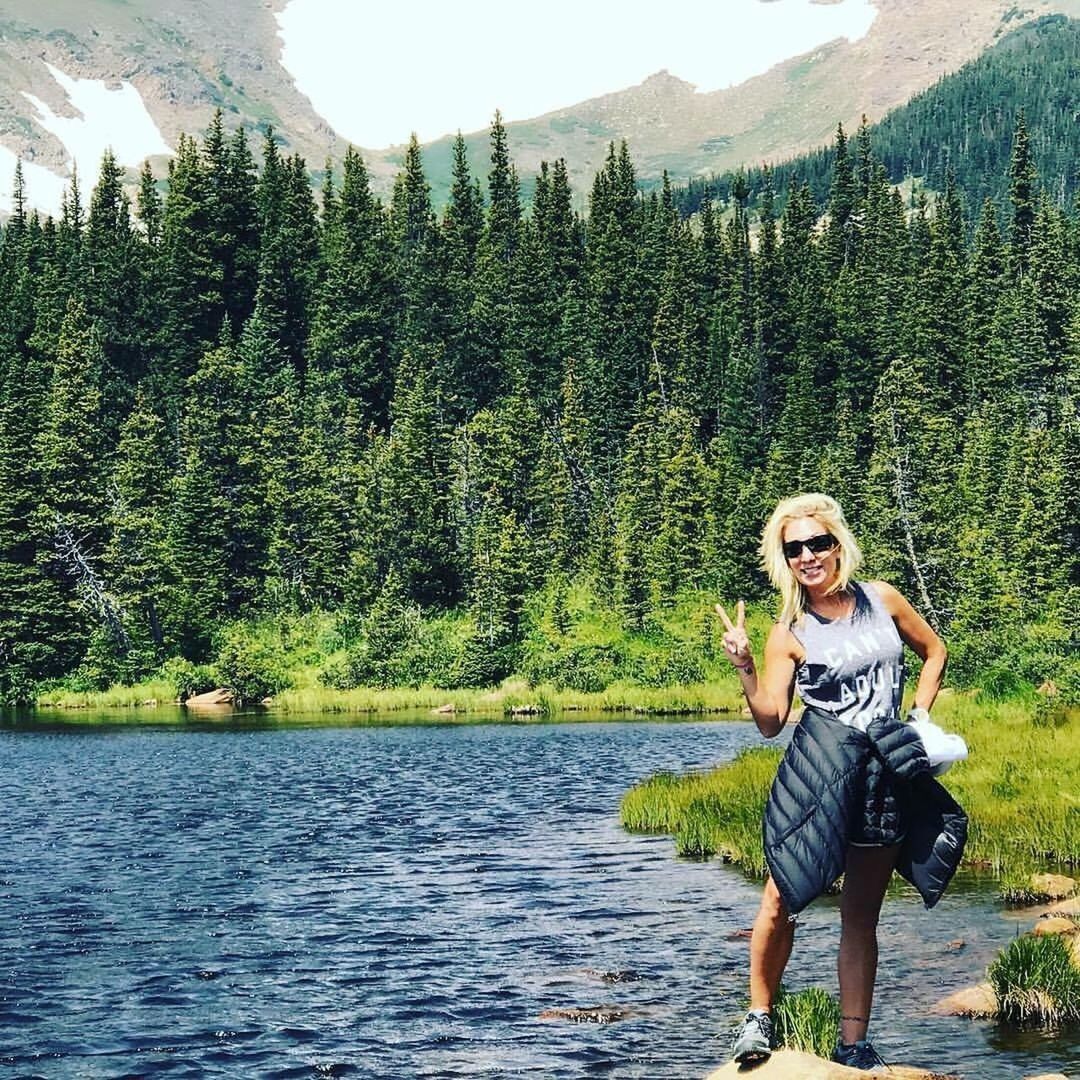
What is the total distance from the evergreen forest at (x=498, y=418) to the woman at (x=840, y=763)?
3648cm

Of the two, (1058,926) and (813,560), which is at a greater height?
(813,560)

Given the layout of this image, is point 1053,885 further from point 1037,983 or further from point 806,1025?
point 806,1025

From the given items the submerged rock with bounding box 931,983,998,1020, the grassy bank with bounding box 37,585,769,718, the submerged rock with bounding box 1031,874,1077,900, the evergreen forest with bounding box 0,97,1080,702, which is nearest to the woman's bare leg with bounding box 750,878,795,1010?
the submerged rock with bounding box 931,983,998,1020

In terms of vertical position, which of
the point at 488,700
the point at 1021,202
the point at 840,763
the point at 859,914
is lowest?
the point at 488,700

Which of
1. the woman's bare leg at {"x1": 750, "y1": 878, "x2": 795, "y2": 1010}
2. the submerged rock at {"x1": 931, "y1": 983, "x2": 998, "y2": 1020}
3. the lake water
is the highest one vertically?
the woman's bare leg at {"x1": 750, "y1": 878, "x2": 795, "y2": 1010}

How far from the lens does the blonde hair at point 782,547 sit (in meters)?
9.25

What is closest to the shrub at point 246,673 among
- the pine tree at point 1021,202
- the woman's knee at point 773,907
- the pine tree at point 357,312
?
the pine tree at point 357,312

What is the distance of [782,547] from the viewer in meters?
9.34

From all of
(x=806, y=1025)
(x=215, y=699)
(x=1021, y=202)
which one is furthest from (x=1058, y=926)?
(x=1021, y=202)

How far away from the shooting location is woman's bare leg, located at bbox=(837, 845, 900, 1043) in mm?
9133

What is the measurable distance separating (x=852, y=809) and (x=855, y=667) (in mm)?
875

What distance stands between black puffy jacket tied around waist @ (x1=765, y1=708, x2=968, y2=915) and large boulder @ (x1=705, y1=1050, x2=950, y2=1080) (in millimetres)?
999

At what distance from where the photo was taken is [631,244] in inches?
5418

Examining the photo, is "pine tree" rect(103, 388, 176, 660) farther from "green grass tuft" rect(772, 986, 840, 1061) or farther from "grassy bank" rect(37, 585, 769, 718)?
"green grass tuft" rect(772, 986, 840, 1061)
